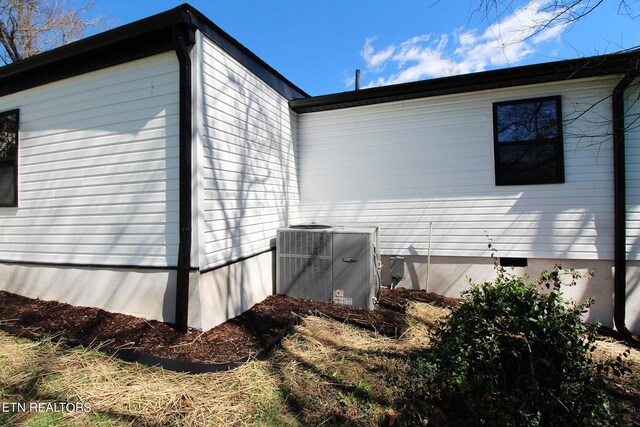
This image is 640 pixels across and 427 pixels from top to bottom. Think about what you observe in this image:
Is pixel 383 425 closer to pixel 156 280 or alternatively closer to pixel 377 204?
pixel 156 280

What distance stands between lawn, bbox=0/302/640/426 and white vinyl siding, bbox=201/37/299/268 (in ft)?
4.33

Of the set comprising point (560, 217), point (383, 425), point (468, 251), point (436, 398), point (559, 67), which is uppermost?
point (559, 67)

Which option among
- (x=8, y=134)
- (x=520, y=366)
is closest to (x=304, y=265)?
(x=520, y=366)

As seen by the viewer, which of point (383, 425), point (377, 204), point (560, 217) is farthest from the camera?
point (377, 204)

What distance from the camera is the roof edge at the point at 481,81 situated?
13.9ft

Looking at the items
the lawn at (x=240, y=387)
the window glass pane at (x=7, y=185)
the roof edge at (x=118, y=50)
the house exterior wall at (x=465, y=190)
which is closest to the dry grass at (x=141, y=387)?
the lawn at (x=240, y=387)

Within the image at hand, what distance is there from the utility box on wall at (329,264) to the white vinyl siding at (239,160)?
47cm

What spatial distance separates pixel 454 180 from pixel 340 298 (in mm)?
2712

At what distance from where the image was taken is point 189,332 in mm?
3439

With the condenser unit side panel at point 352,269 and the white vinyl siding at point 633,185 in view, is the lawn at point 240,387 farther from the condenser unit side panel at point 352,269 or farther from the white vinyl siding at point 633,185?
the white vinyl siding at point 633,185

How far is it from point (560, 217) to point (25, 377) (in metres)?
6.55

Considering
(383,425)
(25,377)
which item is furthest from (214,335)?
(383,425)

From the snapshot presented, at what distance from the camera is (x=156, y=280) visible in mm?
3701

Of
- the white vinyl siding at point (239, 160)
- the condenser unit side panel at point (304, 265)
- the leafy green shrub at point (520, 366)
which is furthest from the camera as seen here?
the condenser unit side panel at point (304, 265)
